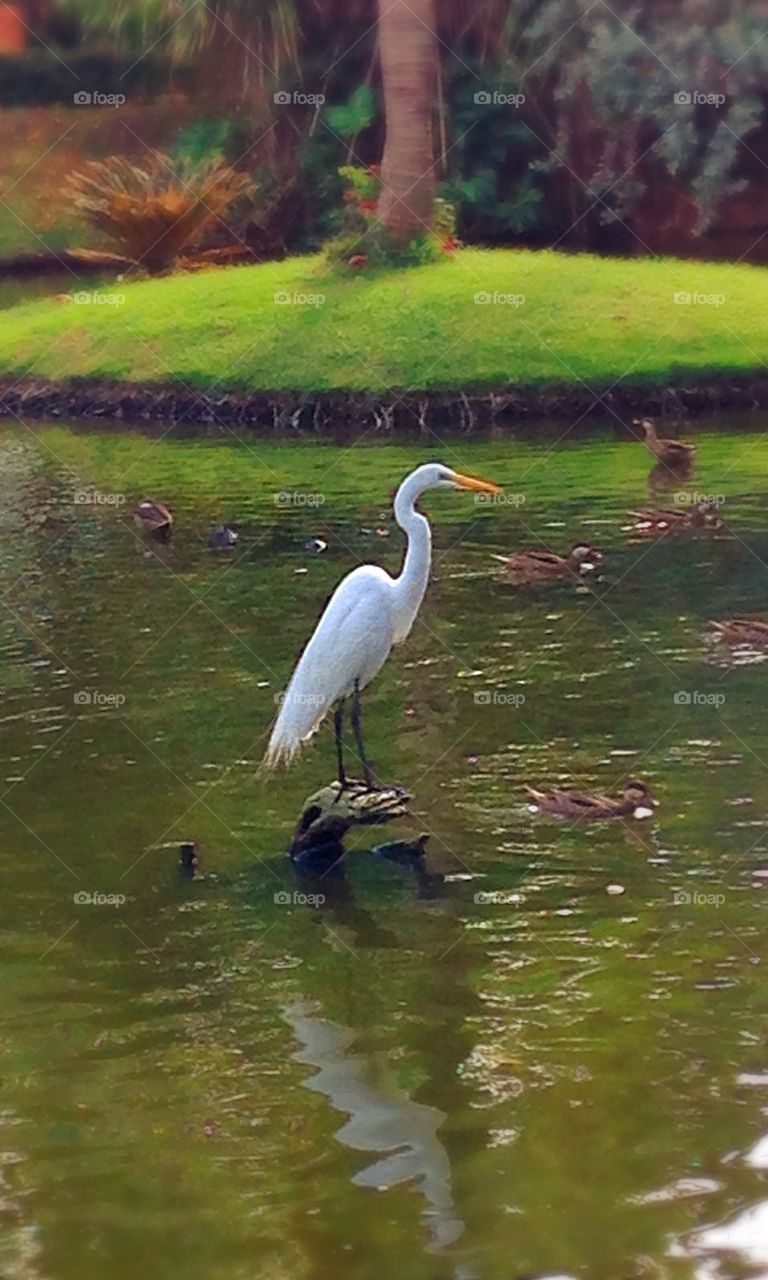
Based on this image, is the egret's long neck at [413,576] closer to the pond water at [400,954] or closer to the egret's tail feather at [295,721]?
the egret's tail feather at [295,721]

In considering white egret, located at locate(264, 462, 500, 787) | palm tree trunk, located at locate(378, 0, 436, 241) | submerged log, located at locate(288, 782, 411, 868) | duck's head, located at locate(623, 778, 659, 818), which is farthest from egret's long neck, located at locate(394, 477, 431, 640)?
palm tree trunk, located at locate(378, 0, 436, 241)

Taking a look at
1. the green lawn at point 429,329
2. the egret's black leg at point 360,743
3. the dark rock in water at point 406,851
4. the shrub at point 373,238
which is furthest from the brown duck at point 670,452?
the dark rock in water at point 406,851

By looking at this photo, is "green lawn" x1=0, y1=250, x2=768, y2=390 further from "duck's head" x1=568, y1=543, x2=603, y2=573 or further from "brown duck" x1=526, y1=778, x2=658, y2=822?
"brown duck" x1=526, y1=778, x2=658, y2=822

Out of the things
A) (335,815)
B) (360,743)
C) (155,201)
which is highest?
(155,201)

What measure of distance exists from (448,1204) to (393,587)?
4.36 m

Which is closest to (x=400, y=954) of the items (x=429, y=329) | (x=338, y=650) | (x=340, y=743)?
(x=340, y=743)

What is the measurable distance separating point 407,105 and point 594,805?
21011 millimetres

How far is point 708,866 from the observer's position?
9.66 m

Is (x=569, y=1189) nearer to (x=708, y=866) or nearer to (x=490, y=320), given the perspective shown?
(x=708, y=866)

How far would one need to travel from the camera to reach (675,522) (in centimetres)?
1828

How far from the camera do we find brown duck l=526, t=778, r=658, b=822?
10406 millimetres

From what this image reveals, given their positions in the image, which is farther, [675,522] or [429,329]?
[429,329]

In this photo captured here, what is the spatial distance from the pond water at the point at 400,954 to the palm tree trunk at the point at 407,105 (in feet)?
47.4

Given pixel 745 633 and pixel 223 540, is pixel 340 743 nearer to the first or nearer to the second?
pixel 745 633
